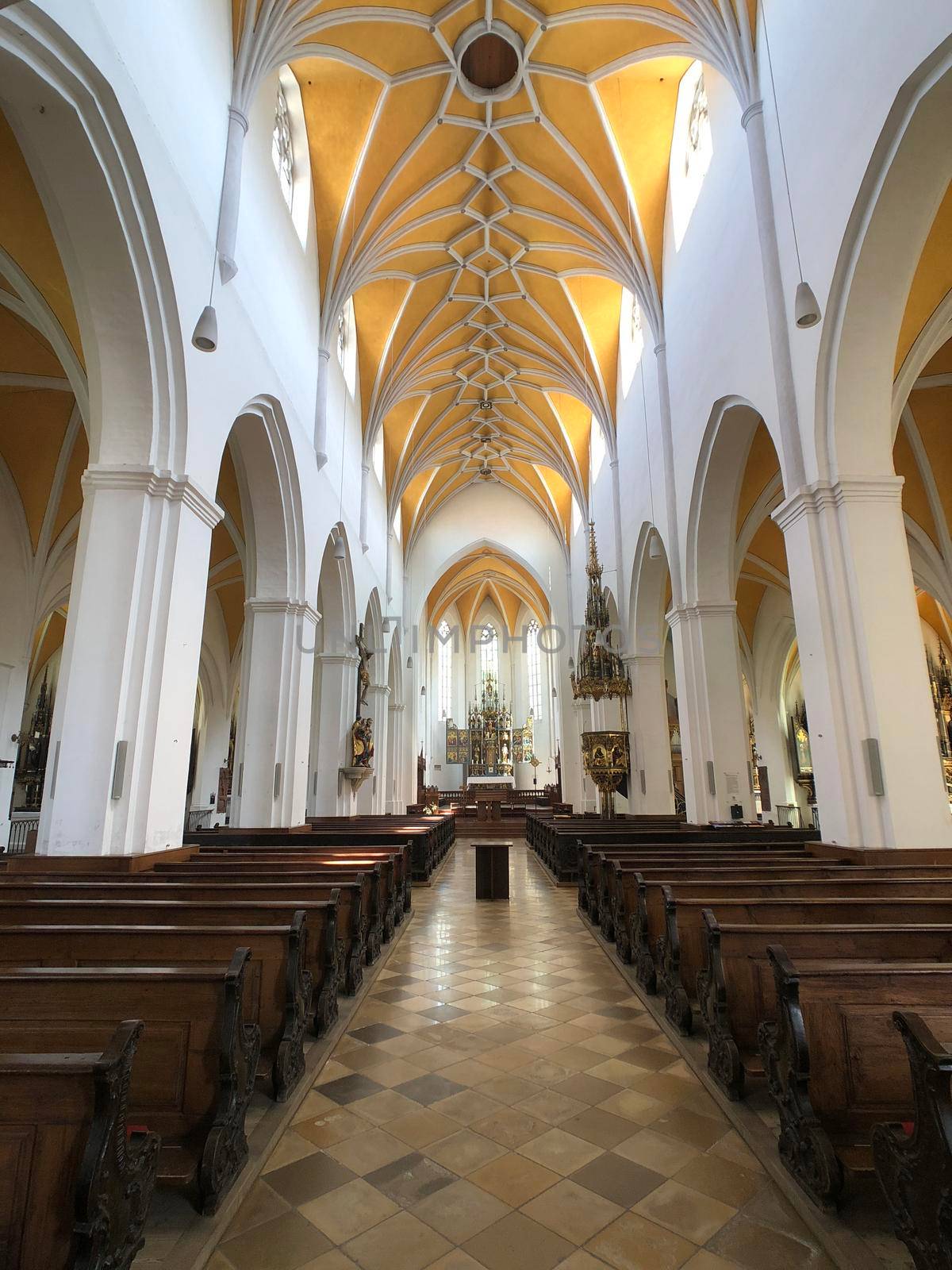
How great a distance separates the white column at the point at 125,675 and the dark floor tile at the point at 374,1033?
8.35ft

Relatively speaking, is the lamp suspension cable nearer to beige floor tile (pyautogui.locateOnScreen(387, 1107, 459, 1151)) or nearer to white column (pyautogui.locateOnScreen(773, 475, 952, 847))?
white column (pyautogui.locateOnScreen(773, 475, 952, 847))

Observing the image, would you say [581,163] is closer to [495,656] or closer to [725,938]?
[725,938]

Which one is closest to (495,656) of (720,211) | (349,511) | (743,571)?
A: (743,571)

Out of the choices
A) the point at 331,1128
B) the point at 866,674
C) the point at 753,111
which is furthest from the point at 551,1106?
the point at 753,111

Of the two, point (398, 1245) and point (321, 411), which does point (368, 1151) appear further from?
point (321, 411)

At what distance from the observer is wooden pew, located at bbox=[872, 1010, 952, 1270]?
1675 millimetres

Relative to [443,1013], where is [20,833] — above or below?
above

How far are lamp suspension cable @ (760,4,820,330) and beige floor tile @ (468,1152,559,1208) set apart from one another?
522cm

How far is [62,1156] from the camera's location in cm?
164

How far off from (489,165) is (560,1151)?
1395 centimetres

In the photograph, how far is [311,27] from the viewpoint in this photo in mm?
8383

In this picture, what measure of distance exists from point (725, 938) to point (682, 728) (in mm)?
7518

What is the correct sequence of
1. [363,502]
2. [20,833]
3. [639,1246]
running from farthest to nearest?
[363,502] < [20,833] < [639,1246]

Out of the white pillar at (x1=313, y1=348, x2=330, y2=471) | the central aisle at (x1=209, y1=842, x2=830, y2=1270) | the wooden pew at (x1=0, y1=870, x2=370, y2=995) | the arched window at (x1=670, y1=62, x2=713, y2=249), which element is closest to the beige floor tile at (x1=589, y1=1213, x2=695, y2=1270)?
the central aisle at (x1=209, y1=842, x2=830, y2=1270)
